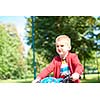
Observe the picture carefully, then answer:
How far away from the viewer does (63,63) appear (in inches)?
148

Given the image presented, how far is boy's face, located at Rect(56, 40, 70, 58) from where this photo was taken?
375 centimetres

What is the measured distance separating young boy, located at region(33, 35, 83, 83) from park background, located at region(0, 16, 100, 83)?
1.4 inches

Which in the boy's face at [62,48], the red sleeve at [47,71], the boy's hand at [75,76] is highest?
the boy's face at [62,48]

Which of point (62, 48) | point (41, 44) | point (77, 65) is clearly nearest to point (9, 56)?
point (41, 44)

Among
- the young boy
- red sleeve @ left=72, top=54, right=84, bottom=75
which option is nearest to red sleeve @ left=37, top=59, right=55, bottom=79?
the young boy

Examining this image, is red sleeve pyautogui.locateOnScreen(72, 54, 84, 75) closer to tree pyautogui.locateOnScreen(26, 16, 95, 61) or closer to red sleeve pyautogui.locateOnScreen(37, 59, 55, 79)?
tree pyautogui.locateOnScreen(26, 16, 95, 61)

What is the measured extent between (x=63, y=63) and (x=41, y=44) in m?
0.23

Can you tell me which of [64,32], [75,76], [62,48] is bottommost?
[75,76]

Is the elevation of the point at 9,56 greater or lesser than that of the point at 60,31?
lesser

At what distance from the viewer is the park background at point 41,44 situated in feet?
12.4

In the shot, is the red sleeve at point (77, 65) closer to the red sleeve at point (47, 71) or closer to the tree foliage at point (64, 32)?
the tree foliage at point (64, 32)

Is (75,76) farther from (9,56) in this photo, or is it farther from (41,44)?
(9,56)

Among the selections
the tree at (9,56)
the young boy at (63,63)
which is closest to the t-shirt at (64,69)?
the young boy at (63,63)
